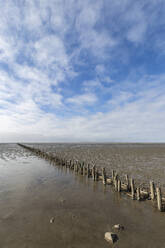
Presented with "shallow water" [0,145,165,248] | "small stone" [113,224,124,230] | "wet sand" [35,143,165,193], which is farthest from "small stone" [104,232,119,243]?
"wet sand" [35,143,165,193]

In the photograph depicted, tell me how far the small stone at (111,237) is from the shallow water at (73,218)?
162 mm

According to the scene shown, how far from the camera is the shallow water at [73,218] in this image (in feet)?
17.3

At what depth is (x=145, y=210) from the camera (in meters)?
7.66

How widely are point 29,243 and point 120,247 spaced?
11.9 feet

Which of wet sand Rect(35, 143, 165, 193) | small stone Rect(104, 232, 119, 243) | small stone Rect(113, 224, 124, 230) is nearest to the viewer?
small stone Rect(104, 232, 119, 243)

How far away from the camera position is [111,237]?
523 centimetres

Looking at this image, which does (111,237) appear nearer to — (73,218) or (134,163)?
(73,218)

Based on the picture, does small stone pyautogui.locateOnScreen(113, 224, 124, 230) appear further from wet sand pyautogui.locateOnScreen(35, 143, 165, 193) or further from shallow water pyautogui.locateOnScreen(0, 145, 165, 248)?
wet sand pyautogui.locateOnScreen(35, 143, 165, 193)

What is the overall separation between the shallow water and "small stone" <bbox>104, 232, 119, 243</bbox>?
162mm

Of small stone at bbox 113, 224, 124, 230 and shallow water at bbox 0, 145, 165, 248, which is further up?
small stone at bbox 113, 224, 124, 230

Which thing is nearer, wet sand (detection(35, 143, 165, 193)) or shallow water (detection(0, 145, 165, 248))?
shallow water (detection(0, 145, 165, 248))

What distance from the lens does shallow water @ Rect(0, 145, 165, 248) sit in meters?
5.26

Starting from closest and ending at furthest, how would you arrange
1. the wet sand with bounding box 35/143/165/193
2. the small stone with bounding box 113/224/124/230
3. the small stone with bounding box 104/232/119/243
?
the small stone with bounding box 104/232/119/243
the small stone with bounding box 113/224/124/230
the wet sand with bounding box 35/143/165/193

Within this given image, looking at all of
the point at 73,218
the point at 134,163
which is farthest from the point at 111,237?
the point at 134,163
